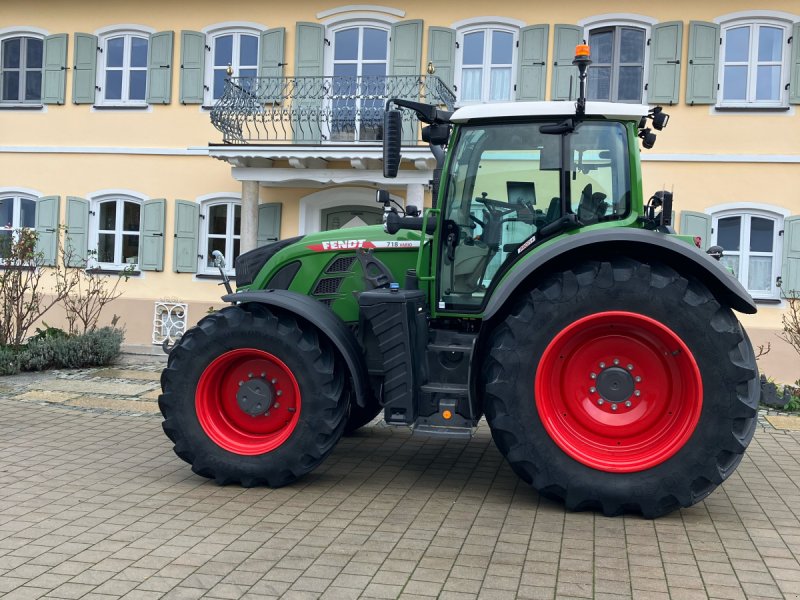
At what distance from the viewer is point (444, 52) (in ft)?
50.7

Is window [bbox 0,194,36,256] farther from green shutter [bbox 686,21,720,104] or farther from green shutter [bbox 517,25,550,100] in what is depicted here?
green shutter [bbox 686,21,720,104]

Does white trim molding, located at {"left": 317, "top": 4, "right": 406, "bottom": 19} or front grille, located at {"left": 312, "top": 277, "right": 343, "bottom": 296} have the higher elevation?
white trim molding, located at {"left": 317, "top": 4, "right": 406, "bottom": 19}

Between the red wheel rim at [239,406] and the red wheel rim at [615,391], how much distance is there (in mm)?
1711

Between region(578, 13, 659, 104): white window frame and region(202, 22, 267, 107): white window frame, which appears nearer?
region(578, 13, 659, 104): white window frame

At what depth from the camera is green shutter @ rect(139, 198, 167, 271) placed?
1639cm

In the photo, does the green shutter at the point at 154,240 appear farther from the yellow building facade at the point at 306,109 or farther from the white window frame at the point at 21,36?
the white window frame at the point at 21,36

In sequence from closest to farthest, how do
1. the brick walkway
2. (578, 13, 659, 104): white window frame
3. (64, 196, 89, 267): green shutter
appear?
the brick walkway → (578, 13, 659, 104): white window frame → (64, 196, 89, 267): green shutter

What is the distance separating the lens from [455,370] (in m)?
6.25

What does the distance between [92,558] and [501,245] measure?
3098 millimetres

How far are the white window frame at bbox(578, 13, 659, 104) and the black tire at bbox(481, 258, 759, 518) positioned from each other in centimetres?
986

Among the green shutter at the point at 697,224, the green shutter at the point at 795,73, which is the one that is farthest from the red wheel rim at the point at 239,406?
the green shutter at the point at 795,73

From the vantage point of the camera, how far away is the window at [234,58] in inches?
640

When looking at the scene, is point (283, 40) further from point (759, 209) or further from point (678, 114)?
point (759, 209)

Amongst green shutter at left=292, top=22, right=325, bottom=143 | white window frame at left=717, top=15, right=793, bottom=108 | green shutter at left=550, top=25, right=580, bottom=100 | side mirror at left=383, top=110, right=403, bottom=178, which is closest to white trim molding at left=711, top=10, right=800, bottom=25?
white window frame at left=717, top=15, right=793, bottom=108
